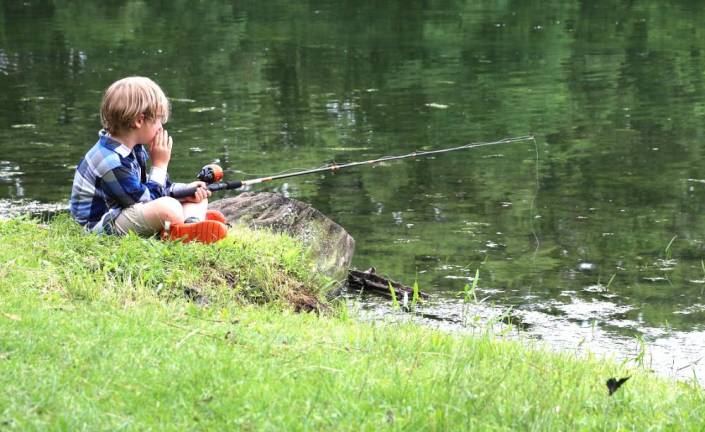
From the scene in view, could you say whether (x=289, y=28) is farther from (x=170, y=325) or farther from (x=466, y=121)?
(x=170, y=325)

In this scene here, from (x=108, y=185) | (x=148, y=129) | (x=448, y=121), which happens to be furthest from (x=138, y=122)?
(x=448, y=121)

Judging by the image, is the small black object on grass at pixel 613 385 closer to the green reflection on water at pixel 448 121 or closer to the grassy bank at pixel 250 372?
the grassy bank at pixel 250 372

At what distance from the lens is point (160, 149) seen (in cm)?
634

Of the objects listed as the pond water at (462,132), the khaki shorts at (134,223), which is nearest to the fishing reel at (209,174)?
the khaki shorts at (134,223)

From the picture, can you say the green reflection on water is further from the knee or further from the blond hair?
the blond hair

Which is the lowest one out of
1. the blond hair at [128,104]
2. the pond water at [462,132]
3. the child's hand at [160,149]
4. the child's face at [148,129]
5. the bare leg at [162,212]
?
the pond water at [462,132]

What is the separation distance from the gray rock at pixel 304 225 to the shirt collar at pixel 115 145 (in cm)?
111

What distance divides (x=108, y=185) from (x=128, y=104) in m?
0.44

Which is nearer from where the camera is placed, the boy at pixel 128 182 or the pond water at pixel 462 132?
the boy at pixel 128 182

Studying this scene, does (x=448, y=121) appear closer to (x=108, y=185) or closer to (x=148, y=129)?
(x=148, y=129)

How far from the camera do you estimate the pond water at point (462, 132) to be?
7.39 meters

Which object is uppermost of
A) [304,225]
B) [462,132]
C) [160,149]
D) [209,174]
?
[160,149]

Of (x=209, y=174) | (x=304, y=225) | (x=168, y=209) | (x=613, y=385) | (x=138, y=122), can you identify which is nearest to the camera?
(x=613, y=385)

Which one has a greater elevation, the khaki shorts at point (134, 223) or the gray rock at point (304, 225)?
the khaki shorts at point (134, 223)
